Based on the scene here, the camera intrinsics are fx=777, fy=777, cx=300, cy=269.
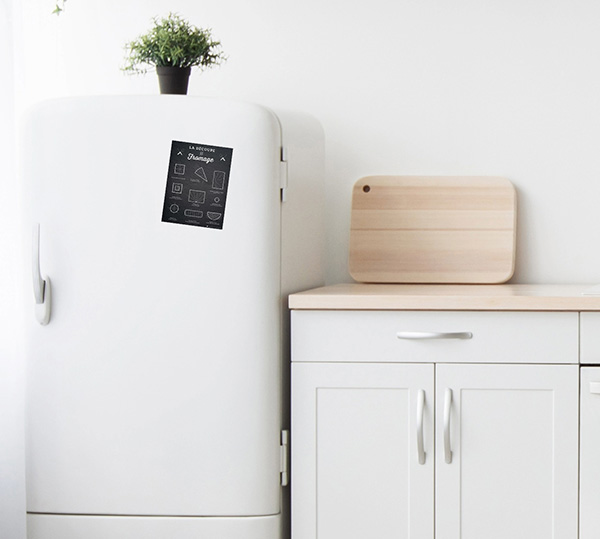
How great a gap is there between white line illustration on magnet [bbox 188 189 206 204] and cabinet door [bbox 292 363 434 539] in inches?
17.6

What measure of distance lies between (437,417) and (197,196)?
758mm

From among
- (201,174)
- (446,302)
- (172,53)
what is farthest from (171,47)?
(446,302)

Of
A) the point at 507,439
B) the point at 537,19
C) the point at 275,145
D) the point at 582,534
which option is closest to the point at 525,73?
the point at 537,19

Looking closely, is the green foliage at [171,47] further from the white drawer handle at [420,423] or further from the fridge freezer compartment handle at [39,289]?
the white drawer handle at [420,423]

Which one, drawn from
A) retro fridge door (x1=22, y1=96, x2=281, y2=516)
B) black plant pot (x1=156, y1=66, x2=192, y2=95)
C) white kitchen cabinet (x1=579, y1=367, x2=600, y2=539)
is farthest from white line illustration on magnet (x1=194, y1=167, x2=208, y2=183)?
white kitchen cabinet (x1=579, y1=367, x2=600, y2=539)

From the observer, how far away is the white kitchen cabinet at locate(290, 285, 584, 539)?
1.79 m

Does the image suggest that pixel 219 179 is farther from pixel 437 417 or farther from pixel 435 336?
pixel 437 417

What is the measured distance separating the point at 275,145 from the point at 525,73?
99cm

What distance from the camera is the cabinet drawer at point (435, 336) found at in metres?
1.79

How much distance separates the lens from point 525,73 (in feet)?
7.84

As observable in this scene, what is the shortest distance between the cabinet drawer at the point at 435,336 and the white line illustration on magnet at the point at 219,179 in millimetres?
344

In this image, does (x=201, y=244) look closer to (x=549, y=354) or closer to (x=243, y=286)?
(x=243, y=286)

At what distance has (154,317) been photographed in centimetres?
181

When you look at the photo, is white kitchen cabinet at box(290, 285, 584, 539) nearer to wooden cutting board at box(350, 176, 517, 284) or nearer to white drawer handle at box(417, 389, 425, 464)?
white drawer handle at box(417, 389, 425, 464)
